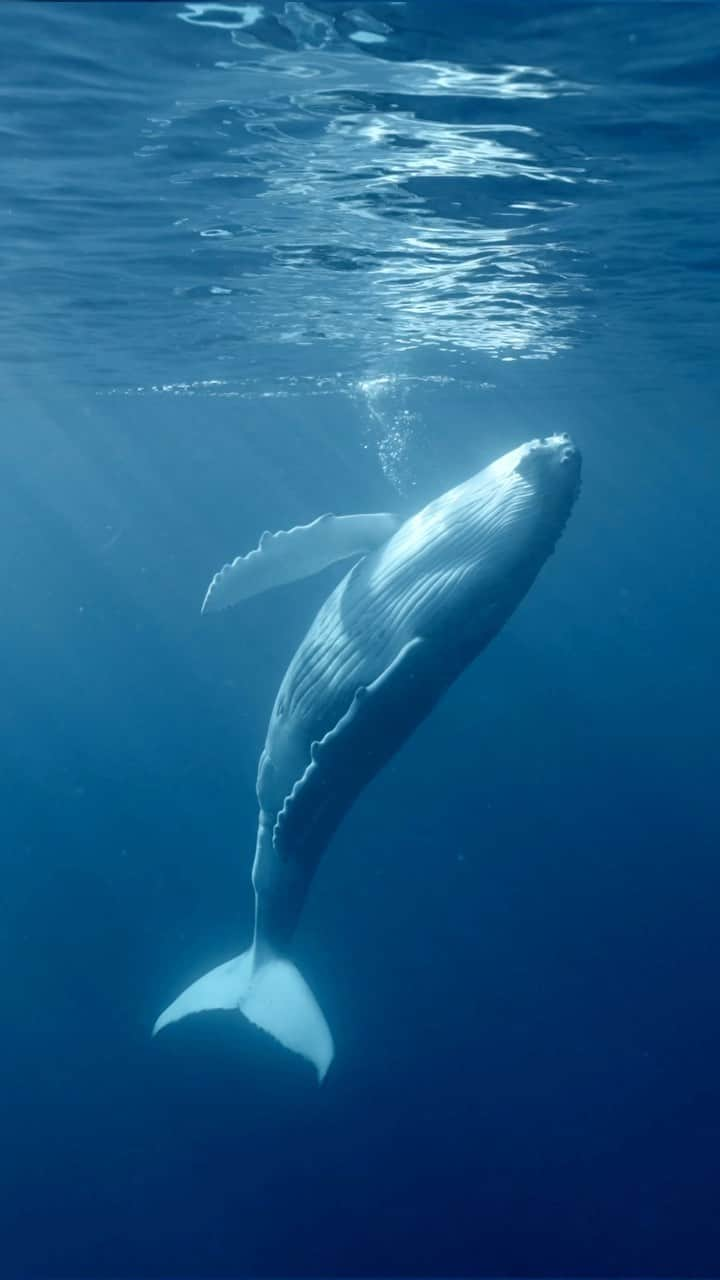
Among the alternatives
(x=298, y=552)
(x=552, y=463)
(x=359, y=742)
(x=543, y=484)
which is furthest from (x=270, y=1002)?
(x=552, y=463)

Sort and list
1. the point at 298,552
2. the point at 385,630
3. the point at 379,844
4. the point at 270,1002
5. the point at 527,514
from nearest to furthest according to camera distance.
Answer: the point at 527,514 → the point at 385,630 → the point at 298,552 → the point at 270,1002 → the point at 379,844

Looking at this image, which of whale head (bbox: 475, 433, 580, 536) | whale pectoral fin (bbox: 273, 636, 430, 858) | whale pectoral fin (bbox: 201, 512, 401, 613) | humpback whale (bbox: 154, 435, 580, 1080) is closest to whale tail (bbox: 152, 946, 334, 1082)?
humpback whale (bbox: 154, 435, 580, 1080)

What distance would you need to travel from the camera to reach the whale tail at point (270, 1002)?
10055mm

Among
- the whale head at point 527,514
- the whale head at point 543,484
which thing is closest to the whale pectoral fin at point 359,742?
the whale head at point 527,514

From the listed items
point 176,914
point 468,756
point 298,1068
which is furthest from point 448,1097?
point 468,756

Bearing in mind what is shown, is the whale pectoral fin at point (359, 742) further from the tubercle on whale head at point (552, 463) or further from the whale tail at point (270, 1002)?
the whale tail at point (270, 1002)

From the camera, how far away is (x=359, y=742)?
7379mm

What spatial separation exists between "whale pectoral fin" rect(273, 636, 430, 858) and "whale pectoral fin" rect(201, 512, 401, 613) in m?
2.40

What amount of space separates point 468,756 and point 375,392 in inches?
929

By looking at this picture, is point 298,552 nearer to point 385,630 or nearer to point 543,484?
point 385,630

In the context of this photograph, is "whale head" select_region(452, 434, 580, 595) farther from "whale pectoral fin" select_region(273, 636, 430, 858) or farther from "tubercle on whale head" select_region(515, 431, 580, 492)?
"whale pectoral fin" select_region(273, 636, 430, 858)

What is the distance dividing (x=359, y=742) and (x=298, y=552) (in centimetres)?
327

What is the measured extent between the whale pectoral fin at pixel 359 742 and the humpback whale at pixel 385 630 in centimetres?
1

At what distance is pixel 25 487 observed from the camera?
121 meters
